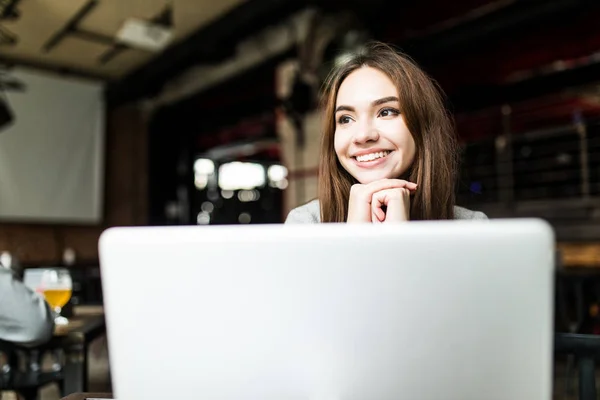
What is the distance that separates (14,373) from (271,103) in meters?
3.89

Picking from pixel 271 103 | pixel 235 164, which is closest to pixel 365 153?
pixel 271 103

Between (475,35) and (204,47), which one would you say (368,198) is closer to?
(475,35)

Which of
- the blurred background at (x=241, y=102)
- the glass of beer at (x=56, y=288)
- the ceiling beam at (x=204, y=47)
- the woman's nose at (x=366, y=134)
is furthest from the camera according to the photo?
the ceiling beam at (x=204, y=47)

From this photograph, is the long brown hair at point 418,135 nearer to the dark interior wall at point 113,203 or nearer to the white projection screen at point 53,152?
the white projection screen at point 53,152

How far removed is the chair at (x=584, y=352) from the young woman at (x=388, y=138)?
345mm

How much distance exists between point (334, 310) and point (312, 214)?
2.76 ft

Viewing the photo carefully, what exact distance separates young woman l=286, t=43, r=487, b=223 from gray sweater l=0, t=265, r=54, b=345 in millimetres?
821

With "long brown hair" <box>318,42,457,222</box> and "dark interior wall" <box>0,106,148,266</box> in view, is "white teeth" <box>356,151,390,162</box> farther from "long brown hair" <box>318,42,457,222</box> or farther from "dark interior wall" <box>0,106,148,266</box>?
"dark interior wall" <box>0,106,148,266</box>

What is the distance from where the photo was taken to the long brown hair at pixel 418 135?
1.12 m

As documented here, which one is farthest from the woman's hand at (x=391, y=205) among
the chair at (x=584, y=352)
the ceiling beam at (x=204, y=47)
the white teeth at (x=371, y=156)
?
the ceiling beam at (x=204, y=47)

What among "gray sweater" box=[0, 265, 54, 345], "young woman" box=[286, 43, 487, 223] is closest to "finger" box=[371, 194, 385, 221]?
"young woman" box=[286, 43, 487, 223]

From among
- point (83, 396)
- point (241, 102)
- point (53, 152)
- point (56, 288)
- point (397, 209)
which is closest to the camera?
point (83, 396)

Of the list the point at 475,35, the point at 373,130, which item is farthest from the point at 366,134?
the point at 475,35

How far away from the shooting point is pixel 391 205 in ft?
3.26
